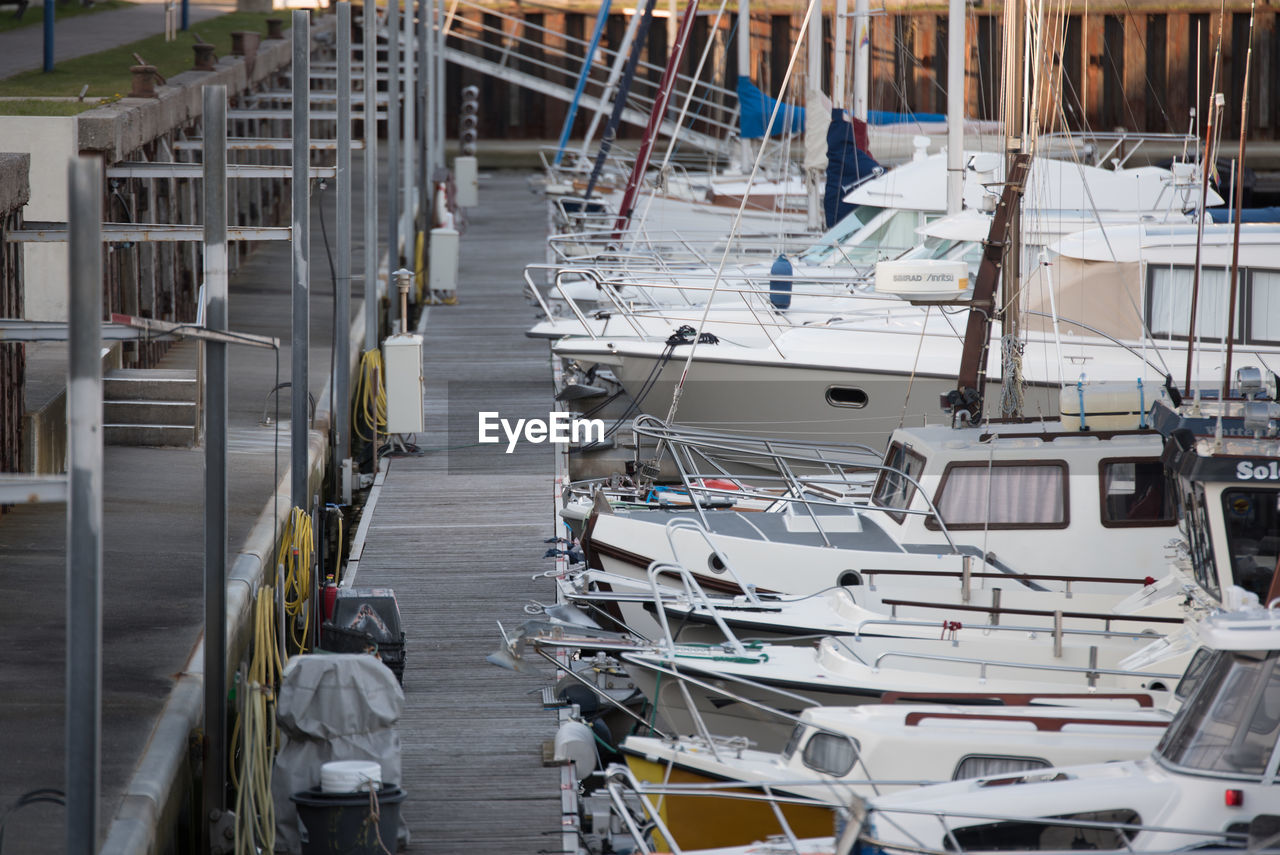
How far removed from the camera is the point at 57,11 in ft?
96.4

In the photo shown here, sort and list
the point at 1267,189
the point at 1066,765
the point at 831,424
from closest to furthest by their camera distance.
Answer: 1. the point at 1066,765
2. the point at 831,424
3. the point at 1267,189

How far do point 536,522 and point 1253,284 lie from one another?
6406mm

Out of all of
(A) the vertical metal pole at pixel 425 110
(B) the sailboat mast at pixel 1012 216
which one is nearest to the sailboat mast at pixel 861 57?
(A) the vertical metal pole at pixel 425 110

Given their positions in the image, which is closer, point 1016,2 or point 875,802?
point 875,802

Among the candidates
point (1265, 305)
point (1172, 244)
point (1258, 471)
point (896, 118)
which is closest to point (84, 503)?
point (1258, 471)

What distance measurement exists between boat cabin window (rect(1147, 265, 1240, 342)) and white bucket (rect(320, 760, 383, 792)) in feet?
29.9

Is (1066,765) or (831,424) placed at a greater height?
(831,424)

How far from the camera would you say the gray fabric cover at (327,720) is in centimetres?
735

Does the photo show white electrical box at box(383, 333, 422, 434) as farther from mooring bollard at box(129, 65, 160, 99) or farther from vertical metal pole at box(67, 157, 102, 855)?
vertical metal pole at box(67, 157, 102, 855)

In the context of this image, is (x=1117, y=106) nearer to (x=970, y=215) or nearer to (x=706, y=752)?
(x=970, y=215)

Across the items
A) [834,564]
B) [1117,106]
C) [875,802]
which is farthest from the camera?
[1117,106]

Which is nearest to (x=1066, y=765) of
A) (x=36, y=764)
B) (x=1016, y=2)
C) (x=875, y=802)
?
(x=875, y=802)

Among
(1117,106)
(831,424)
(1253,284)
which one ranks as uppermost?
(1117,106)

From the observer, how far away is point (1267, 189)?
28.7 meters
